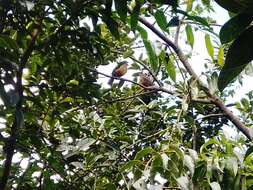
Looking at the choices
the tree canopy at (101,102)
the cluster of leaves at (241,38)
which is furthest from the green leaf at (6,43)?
the cluster of leaves at (241,38)

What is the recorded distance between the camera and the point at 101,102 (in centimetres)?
185

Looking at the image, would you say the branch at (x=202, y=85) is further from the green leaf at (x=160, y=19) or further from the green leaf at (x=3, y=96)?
the green leaf at (x=3, y=96)

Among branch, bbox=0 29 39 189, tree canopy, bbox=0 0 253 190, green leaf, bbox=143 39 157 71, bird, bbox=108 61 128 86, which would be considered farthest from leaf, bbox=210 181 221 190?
bird, bbox=108 61 128 86

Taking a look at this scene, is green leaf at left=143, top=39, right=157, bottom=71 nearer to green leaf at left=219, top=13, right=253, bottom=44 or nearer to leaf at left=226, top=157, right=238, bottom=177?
leaf at left=226, top=157, right=238, bottom=177

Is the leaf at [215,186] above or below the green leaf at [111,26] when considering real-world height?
below

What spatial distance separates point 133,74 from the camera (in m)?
2.26

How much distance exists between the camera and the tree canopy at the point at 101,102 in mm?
933

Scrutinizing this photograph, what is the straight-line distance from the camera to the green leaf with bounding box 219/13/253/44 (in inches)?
17.8

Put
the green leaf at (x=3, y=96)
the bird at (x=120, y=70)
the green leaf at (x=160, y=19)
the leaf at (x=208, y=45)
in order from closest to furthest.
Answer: the green leaf at (x=3, y=96) < the green leaf at (x=160, y=19) < the leaf at (x=208, y=45) < the bird at (x=120, y=70)

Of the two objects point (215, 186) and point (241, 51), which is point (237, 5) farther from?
→ point (215, 186)

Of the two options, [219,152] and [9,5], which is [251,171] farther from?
[9,5]

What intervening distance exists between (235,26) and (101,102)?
1.41 m

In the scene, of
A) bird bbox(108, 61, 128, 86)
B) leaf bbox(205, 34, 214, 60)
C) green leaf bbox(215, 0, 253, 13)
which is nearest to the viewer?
green leaf bbox(215, 0, 253, 13)

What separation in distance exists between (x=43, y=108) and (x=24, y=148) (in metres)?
0.18
